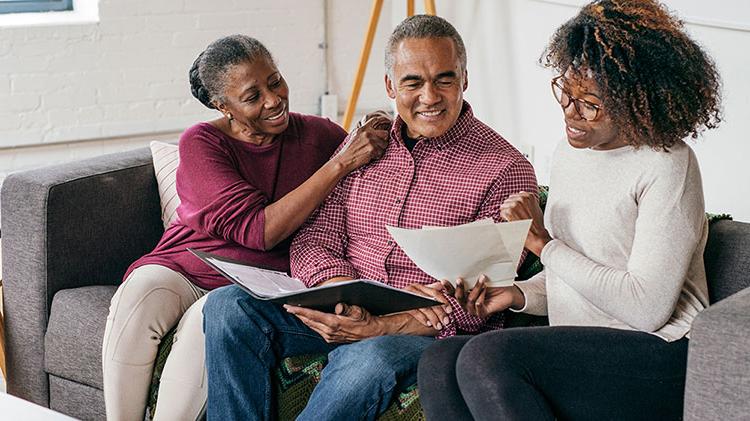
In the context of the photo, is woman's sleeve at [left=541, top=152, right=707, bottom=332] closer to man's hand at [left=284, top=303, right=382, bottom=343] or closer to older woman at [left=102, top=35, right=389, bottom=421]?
man's hand at [left=284, top=303, right=382, bottom=343]

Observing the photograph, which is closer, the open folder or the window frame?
the open folder

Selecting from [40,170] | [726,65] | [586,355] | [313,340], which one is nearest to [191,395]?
[313,340]

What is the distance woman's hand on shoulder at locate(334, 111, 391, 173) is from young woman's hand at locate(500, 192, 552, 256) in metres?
0.45

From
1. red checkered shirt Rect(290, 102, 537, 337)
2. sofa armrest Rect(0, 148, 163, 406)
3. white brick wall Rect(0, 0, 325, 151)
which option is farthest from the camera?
white brick wall Rect(0, 0, 325, 151)

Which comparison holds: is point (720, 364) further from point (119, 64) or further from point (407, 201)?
point (119, 64)

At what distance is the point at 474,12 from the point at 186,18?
4.29ft

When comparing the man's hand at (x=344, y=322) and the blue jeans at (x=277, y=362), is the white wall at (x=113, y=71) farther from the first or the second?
the man's hand at (x=344, y=322)

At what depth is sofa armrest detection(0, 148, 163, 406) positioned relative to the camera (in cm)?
277

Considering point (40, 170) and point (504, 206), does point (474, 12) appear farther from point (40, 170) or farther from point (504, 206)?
point (504, 206)

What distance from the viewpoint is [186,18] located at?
4.91m

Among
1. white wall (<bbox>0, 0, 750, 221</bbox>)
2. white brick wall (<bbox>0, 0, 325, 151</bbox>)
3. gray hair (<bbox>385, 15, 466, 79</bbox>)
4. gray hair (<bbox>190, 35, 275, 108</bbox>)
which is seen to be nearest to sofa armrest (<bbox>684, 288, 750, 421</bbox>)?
gray hair (<bbox>385, 15, 466, 79</bbox>)

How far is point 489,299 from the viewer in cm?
226

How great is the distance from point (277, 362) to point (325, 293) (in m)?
0.28

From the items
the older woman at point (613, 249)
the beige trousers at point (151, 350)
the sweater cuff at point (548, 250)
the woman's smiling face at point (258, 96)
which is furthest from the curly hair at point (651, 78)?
the beige trousers at point (151, 350)
